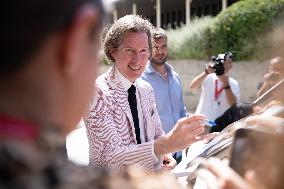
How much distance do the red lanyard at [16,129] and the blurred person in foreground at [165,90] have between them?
3.56 m

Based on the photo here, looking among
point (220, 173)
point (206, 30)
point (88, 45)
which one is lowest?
point (206, 30)

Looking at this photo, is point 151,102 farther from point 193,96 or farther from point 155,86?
point 193,96

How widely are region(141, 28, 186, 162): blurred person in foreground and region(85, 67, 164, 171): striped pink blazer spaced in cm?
172

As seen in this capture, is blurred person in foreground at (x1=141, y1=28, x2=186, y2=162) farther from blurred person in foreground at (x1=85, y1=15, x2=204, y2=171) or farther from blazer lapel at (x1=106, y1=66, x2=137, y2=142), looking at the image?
blazer lapel at (x1=106, y1=66, x2=137, y2=142)

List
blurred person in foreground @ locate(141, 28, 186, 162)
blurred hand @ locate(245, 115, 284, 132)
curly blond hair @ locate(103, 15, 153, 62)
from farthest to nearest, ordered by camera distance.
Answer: blurred person in foreground @ locate(141, 28, 186, 162) < curly blond hair @ locate(103, 15, 153, 62) < blurred hand @ locate(245, 115, 284, 132)

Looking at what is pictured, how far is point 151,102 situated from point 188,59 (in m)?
11.0

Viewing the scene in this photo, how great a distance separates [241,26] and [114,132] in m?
10.6

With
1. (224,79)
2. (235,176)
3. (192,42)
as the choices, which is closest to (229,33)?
(192,42)

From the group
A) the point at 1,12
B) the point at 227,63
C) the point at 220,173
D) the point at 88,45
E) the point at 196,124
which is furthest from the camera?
the point at 227,63

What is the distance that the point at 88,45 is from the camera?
0.94m

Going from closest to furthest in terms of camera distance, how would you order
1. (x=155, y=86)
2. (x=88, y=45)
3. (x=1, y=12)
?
1. (x=1, y=12)
2. (x=88, y=45)
3. (x=155, y=86)

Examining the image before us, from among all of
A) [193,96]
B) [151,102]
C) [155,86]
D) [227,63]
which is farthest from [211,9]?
[151,102]

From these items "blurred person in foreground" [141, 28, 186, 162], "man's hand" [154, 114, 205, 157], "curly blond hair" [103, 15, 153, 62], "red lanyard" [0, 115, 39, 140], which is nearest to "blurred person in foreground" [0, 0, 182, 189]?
"red lanyard" [0, 115, 39, 140]

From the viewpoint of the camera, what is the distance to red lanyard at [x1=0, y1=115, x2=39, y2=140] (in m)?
0.83
